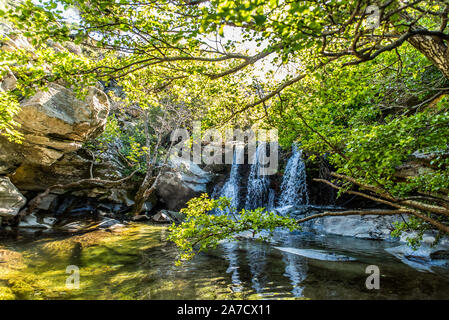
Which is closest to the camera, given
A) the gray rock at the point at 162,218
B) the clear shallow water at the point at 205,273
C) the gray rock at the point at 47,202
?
the clear shallow water at the point at 205,273

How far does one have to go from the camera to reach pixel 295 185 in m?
17.3

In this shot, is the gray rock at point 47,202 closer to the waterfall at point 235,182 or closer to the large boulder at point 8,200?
the large boulder at point 8,200

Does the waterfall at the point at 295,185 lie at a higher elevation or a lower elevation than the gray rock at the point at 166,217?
higher

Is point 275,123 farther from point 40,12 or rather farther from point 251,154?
point 251,154

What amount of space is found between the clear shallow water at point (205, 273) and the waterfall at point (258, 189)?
29.5ft

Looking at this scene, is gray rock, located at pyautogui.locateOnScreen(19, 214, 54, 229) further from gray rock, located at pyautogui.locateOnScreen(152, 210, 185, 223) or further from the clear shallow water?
gray rock, located at pyautogui.locateOnScreen(152, 210, 185, 223)

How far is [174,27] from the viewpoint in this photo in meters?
4.96

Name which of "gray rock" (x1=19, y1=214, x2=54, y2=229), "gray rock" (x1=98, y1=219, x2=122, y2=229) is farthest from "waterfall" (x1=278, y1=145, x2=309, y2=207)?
"gray rock" (x1=19, y1=214, x2=54, y2=229)

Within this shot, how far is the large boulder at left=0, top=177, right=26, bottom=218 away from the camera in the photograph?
424 inches

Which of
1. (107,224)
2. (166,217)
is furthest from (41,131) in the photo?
(166,217)

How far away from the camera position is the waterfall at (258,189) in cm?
1878

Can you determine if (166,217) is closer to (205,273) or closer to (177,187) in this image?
(177,187)

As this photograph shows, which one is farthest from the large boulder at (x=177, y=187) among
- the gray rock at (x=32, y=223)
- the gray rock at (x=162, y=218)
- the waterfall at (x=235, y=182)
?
the gray rock at (x=32, y=223)

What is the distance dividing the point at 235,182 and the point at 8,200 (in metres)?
15.6
